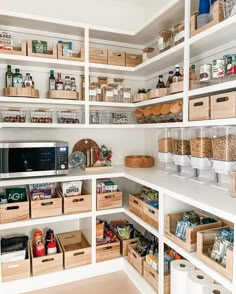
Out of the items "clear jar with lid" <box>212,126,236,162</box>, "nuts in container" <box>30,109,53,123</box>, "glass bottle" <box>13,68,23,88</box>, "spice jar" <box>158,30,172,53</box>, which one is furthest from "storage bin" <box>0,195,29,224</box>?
"spice jar" <box>158,30,172,53</box>

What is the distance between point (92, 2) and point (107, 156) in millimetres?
1505

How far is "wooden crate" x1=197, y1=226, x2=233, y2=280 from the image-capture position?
106cm

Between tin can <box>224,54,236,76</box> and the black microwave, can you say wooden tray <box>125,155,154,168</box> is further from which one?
tin can <box>224,54,236,76</box>

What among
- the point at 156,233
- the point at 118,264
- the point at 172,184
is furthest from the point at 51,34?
the point at 118,264

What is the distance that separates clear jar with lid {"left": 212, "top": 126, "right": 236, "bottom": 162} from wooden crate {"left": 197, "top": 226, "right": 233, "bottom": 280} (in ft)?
1.38

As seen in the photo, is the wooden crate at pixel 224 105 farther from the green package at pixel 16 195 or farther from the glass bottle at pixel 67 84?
the green package at pixel 16 195

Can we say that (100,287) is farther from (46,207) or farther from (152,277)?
(46,207)

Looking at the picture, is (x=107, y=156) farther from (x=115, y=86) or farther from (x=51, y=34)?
(x=51, y=34)

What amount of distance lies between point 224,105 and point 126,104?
1.06 meters

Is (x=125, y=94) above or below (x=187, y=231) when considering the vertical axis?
above

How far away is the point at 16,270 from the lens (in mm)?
1833

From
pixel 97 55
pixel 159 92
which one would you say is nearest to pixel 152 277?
pixel 159 92

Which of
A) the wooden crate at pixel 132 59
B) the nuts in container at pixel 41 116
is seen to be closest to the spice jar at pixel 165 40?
the wooden crate at pixel 132 59

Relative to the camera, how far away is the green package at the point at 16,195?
1868 millimetres
